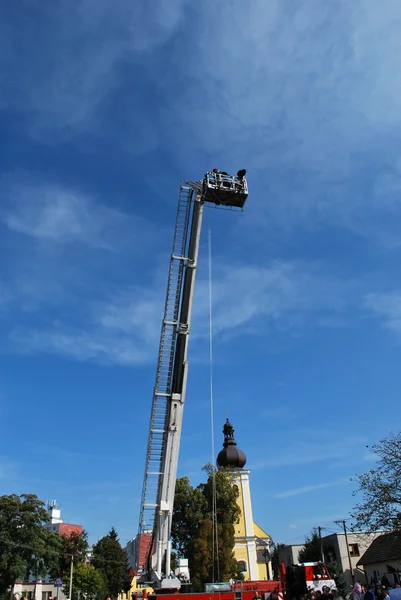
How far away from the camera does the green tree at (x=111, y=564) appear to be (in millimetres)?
71312

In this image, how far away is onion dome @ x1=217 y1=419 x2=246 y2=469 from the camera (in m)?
69.8

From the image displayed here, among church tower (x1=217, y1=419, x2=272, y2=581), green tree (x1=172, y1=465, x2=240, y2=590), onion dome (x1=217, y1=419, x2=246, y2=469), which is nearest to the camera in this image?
green tree (x1=172, y1=465, x2=240, y2=590)

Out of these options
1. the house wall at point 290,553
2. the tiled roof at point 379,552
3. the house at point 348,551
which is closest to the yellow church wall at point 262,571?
the house wall at point 290,553

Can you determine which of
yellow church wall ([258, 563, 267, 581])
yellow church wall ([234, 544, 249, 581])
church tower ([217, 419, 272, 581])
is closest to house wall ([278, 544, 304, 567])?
church tower ([217, 419, 272, 581])

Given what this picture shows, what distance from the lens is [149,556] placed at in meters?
23.8

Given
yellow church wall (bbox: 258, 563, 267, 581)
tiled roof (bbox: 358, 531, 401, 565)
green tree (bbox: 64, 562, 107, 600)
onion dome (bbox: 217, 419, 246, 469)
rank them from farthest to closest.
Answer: onion dome (bbox: 217, 419, 246, 469)
yellow church wall (bbox: 258, 563, 267, 581)
green tree (bbox: 64, 562, 107, 600)
tiled roof (bbox: 358, 531, 401, 565)

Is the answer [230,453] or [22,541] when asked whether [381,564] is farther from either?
[22,541]

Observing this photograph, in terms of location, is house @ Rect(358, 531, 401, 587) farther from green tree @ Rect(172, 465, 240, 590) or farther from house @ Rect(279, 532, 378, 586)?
green tree @ Rect(172, 465, 240, 590)

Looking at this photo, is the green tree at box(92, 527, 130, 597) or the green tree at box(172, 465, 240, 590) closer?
the green tree at box(172, 465, 240, 590)

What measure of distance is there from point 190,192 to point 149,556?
1737 cm

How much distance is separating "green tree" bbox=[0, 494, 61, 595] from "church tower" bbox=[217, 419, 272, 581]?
21.4 meters

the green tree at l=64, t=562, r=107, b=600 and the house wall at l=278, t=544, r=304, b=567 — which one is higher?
the house wall at l=278, t=544, r=304, b=567

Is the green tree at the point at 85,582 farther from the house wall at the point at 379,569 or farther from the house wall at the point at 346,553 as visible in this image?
the house wall at the point at 379,569

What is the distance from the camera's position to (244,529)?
213 ft
